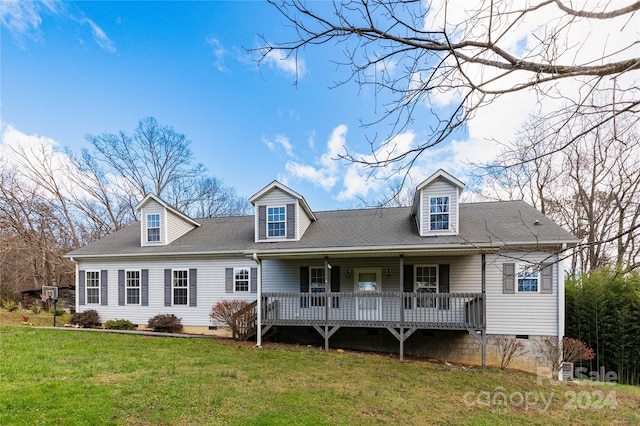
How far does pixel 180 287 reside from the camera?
512 inches

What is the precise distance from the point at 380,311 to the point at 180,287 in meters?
8.05

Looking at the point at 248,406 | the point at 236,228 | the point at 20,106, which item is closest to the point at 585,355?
the point at 248,406

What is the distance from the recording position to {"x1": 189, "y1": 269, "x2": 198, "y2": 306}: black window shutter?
504 inches

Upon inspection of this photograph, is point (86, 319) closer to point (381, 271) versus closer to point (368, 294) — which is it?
point (368, 294)

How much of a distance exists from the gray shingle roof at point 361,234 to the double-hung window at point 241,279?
2.80 ft

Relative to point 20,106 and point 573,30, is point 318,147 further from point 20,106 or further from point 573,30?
point 573,30

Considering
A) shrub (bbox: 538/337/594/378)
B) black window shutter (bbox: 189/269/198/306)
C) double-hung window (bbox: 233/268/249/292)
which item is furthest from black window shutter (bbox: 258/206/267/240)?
shrub (bbox: 538/337/594/378)

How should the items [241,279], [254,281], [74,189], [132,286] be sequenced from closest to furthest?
[254,281] → [241,279] → [132,286] → [74,189]

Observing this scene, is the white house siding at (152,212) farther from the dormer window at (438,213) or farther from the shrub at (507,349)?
the shrub at (507,349)

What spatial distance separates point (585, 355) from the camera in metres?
9.41

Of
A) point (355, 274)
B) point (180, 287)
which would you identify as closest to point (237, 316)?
point (180, 287)

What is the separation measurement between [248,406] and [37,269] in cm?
2827

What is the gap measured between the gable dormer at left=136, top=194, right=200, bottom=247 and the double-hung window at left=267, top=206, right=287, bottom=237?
466 cm

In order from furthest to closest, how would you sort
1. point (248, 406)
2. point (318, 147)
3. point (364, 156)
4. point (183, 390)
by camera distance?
point (318, 147) < point (183, 390) < point (248, 406) < point (364, 156)
